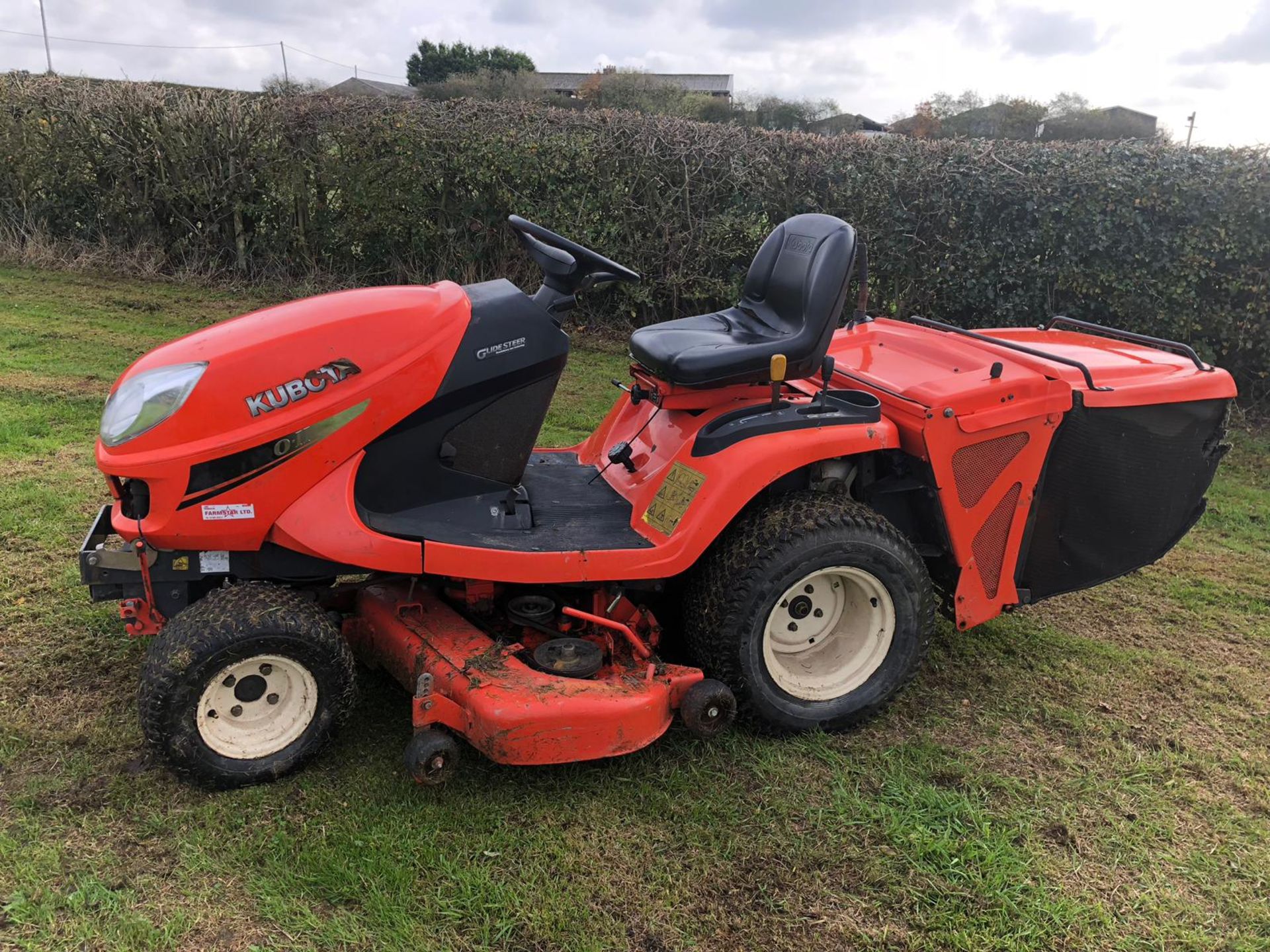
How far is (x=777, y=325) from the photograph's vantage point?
346 cm

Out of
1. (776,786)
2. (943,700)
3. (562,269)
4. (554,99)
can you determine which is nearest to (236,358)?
(562,269)

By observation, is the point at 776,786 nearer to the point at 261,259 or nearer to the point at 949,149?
the point at 949,149

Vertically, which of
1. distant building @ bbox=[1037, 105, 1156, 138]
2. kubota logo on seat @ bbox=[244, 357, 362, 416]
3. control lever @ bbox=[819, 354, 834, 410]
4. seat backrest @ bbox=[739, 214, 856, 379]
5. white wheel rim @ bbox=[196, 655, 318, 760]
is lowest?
white wheel rim @ bbox=[196, 655, 318, 760]

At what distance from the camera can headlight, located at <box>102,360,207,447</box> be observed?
8.02ft

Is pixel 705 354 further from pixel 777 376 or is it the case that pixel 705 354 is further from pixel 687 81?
pixel 687 81

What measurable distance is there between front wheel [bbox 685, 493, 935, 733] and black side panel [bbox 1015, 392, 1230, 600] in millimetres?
569

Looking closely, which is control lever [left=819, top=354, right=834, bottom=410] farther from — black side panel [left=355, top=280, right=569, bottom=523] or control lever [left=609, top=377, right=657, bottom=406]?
black side panel [left=355, top=280, right=569, bottom=523]

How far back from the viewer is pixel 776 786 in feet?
8.96

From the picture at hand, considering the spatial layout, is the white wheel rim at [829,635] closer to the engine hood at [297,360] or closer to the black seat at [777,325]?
the black seat at [777,325]

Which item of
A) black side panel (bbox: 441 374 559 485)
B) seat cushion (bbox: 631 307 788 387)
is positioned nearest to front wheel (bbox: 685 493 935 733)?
seat cushion (bbox: 631 307 788 387)

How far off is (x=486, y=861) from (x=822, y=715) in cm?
117

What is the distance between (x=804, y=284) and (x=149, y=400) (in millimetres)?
2113

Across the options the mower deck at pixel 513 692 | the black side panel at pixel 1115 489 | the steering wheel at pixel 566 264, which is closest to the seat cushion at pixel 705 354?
the steering wheel at pixel 566 264

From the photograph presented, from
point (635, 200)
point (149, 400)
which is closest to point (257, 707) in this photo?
point (149, 400)
